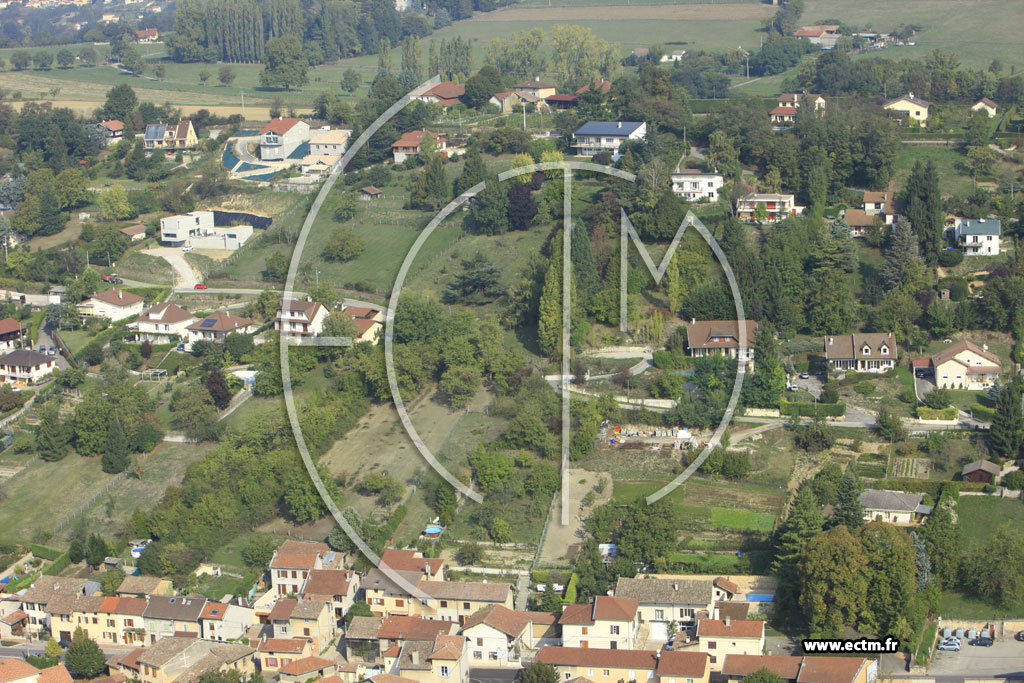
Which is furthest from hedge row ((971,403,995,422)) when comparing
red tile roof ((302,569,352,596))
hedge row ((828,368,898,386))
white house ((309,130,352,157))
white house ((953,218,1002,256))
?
white house ((309,130,352,157))

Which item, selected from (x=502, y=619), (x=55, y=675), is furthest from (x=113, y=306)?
(x=502, y=619)

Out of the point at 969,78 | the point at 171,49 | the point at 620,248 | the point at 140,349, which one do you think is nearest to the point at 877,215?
the point at 620,248

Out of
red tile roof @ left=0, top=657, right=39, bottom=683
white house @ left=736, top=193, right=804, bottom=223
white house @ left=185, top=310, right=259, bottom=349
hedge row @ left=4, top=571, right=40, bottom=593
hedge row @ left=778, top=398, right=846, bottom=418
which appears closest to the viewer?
red tile roof @ left=0, top=657, right=39, bottom=683

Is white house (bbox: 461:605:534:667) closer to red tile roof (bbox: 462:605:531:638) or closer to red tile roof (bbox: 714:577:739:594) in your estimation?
red tile roof (bbox: 462:605:531:638)

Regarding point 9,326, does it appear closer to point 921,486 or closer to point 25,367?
point 25,367

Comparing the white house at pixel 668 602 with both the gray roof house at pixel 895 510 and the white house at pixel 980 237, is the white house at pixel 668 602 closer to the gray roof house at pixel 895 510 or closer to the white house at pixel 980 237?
the gray roof house at pixel 895 510
